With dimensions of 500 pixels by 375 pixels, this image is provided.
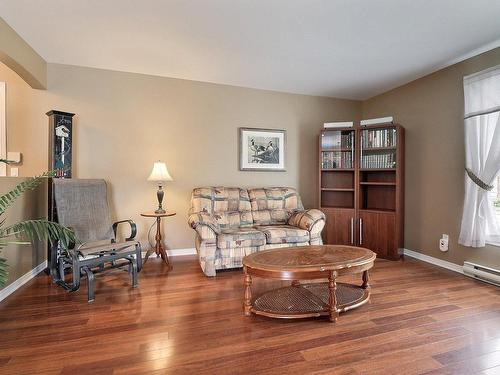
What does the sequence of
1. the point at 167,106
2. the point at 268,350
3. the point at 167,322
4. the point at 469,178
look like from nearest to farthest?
1. the point at 268,350
2. the point at 167,322
3. the point at 469,178
4. the point at 167,106

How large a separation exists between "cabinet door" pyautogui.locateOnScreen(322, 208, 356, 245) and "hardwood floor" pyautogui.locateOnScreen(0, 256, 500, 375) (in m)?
1.34

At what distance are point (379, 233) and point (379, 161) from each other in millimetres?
1039

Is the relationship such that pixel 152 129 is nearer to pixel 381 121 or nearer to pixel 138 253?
pixel 138 253

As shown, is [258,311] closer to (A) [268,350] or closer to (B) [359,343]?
(A) [268,350]

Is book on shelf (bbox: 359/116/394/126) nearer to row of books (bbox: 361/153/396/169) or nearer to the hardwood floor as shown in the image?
row of books (bbox: 361/153/396/169)

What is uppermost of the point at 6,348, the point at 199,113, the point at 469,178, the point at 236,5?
the point at 236,5

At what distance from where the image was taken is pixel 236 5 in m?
2.22

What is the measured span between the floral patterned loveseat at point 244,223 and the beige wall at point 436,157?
1.45 metres

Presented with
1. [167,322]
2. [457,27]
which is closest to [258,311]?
[167,322]

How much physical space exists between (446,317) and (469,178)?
171 centimetres

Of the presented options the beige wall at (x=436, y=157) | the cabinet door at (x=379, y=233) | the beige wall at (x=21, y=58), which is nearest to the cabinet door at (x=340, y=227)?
→ the cabinet door at (x=379, y=233)

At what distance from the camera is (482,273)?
2.86 meters

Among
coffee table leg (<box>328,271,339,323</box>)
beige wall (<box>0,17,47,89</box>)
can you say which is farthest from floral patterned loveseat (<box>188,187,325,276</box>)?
beige wall (<box>0,17,47,89</box>)

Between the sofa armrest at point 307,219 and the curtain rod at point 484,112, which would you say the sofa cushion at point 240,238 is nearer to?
the sofa armrest at point 307,219
